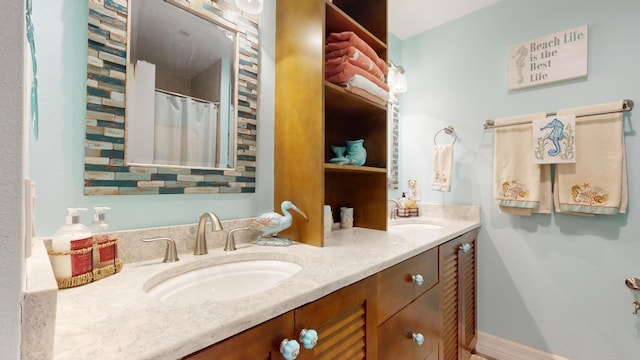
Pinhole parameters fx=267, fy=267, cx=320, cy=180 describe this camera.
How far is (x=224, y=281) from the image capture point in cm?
85

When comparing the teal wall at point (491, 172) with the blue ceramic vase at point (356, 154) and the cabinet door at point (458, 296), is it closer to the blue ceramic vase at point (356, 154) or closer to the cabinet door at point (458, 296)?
the cabinet door at point (458, 296)

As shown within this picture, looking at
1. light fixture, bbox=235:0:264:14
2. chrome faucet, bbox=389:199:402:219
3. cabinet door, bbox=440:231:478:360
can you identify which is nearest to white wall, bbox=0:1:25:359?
light fixture, bbox=235:0:264:14

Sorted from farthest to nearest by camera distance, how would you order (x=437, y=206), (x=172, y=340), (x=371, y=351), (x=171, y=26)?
(x=437, y=206) < (x=171, y=26) < (x=371, y=351) < (x=172, y=340)

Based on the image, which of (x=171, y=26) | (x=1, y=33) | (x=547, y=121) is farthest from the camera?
(x=547, y=121)

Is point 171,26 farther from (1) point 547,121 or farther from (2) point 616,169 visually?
(2) point 616,169

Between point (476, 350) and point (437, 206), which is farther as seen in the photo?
point (437, 206)

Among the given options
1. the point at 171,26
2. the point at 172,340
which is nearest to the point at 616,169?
the point at 172,340

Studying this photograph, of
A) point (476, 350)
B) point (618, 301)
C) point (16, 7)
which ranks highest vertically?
point (16, 7)

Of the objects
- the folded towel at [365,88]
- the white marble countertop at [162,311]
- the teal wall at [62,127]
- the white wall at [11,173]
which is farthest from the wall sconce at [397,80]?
the white wall at [11,173]

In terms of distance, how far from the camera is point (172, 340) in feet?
1.36

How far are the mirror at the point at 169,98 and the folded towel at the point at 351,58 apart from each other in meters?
0.33

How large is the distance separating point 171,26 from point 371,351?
4.24ft

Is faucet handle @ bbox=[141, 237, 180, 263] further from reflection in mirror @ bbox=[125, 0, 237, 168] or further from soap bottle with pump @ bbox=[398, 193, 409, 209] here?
soap bottle with pump @ bbox=[398, 193, 409, 209]

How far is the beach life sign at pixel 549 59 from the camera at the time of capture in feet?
5.08
